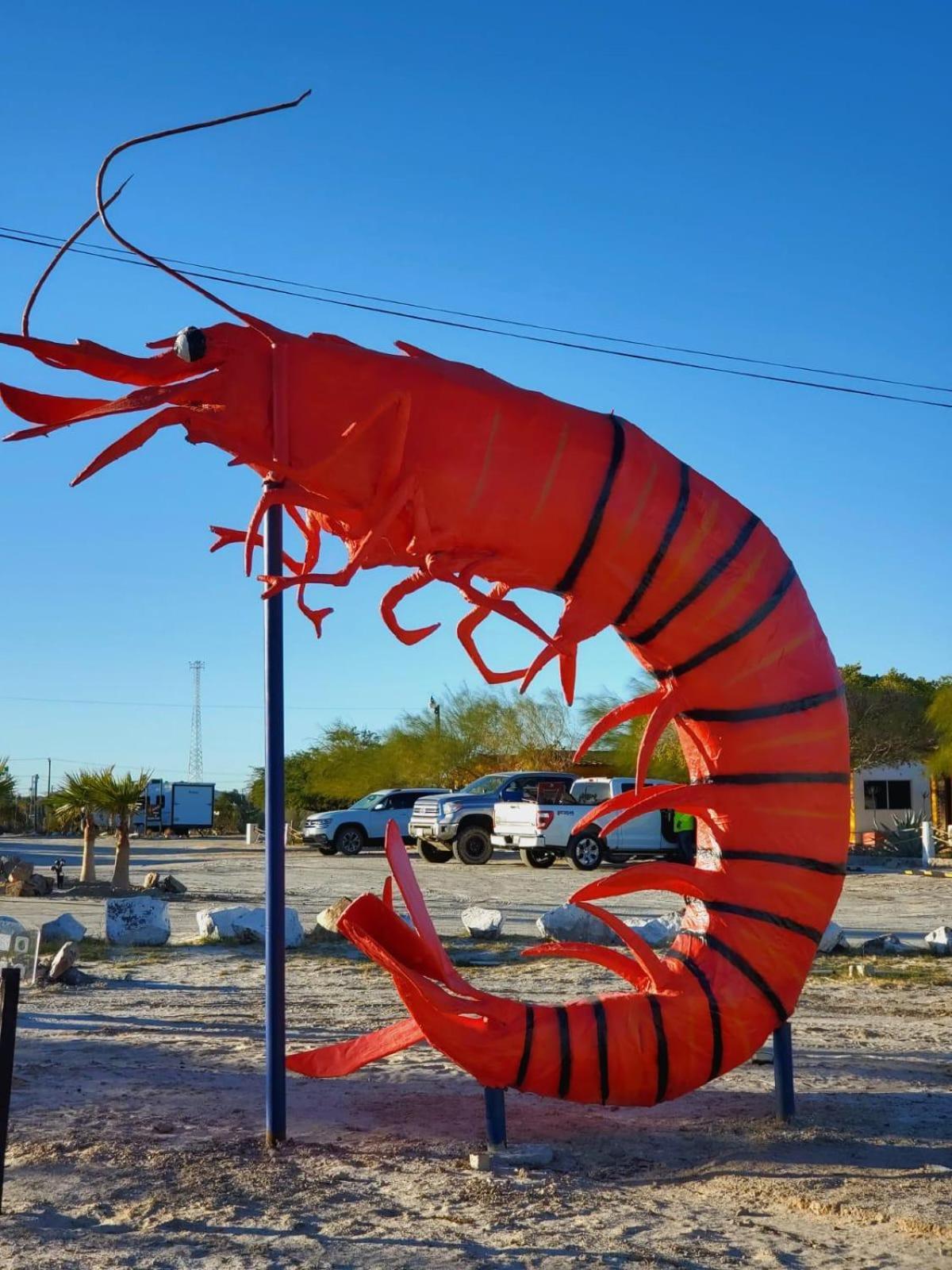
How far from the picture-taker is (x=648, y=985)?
4.70 m

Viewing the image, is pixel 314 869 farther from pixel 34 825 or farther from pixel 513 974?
pixel 34 825

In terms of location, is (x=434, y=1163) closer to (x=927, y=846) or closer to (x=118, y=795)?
(x=118, y=795)

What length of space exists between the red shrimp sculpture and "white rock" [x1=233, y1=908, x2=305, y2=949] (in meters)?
7.95

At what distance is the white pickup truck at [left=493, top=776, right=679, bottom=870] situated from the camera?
2253 cm

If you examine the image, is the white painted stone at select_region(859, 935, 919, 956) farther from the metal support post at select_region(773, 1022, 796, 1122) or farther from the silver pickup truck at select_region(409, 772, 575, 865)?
the silver pickup truck at select_region(409, 772, 575, 865)

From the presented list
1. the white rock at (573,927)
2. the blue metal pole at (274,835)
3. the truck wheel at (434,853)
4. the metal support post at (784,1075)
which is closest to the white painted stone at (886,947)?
the white rock at (573,927)

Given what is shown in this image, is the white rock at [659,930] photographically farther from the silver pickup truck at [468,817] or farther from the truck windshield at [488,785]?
the truck windshield at [488,785]

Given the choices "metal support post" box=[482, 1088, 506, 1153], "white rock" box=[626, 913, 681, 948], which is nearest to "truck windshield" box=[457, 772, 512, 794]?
"white rock" box=[626, 913, 681, 948]

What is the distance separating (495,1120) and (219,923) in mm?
8638

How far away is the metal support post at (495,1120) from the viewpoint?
16.5 ft

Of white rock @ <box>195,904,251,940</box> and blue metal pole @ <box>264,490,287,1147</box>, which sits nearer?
blue metal pole @ <box>264,490,287,1147</box>

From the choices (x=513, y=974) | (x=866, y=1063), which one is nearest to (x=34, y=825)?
(x=513, y=974)

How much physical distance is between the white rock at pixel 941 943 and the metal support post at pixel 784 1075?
23.5ft

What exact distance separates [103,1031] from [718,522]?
18.3 feet
